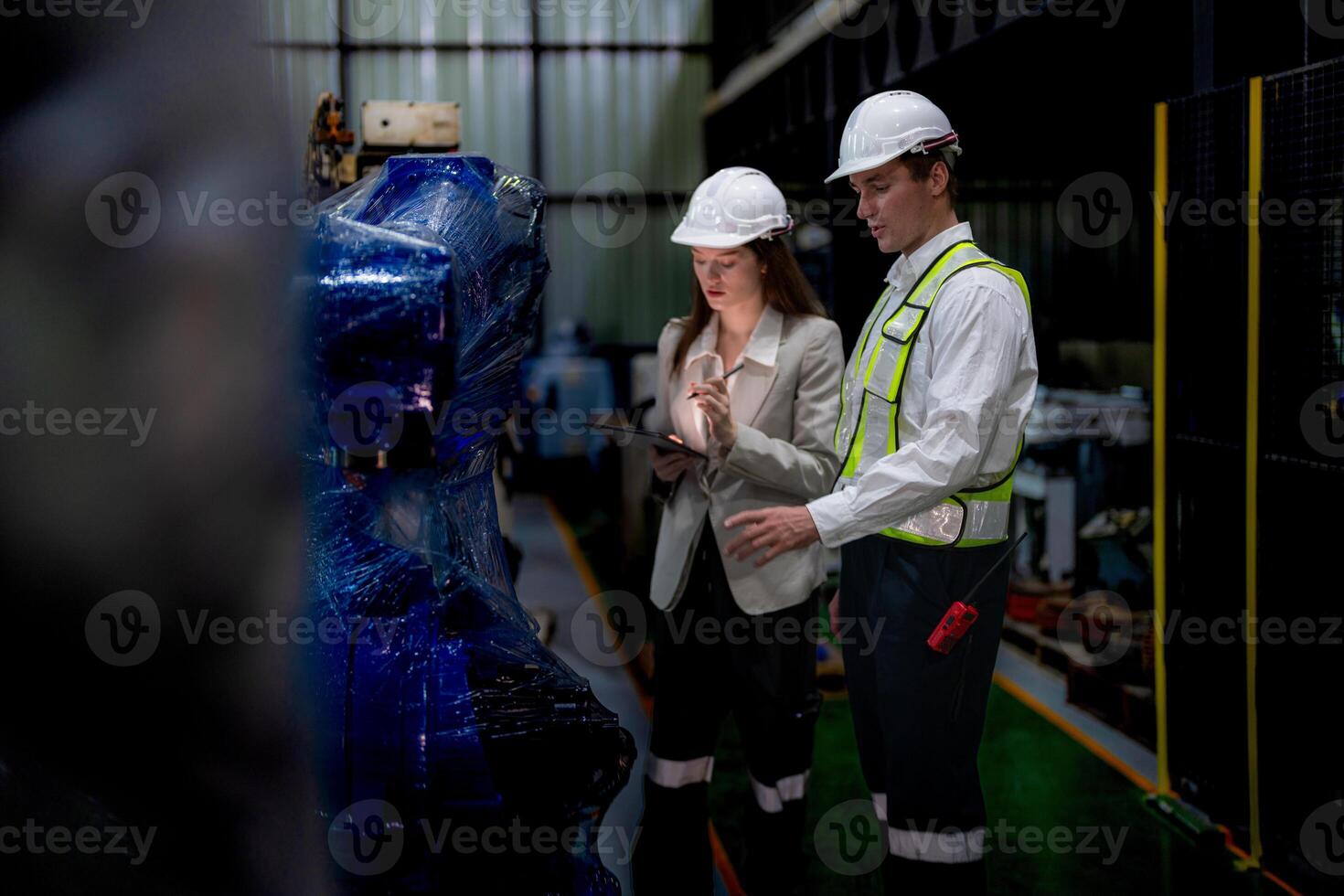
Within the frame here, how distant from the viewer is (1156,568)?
3.50 m

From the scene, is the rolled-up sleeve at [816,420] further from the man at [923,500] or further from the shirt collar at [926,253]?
the shirt collar at [926,253]

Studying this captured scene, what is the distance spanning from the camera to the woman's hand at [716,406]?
7.70 ft

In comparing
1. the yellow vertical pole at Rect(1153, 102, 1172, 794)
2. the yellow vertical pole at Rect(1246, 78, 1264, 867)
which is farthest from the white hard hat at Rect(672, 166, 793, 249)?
the yellow vertical pole at Rect(1153, 102, 1172, 794)

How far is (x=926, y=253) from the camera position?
6.82ft

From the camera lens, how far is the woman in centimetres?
254

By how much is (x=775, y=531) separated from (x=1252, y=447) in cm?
173

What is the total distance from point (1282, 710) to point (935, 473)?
5.56ft

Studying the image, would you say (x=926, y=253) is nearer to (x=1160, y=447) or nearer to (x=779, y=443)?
(x=779, y=443)

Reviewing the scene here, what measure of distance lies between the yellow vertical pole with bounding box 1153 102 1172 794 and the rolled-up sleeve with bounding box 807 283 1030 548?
1.77 meters

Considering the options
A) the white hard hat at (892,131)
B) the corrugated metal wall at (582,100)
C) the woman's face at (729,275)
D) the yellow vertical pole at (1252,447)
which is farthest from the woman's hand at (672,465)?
the corrugated metal wall at (582,100)

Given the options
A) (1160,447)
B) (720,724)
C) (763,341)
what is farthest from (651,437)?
(1160,447)

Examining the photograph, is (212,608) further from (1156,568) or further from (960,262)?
(1156,568)

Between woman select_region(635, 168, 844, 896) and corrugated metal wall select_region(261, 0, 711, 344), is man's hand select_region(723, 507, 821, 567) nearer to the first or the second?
woman select_region(635, 168, 844, 896)

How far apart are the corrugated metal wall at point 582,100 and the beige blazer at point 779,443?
912 centimetres
